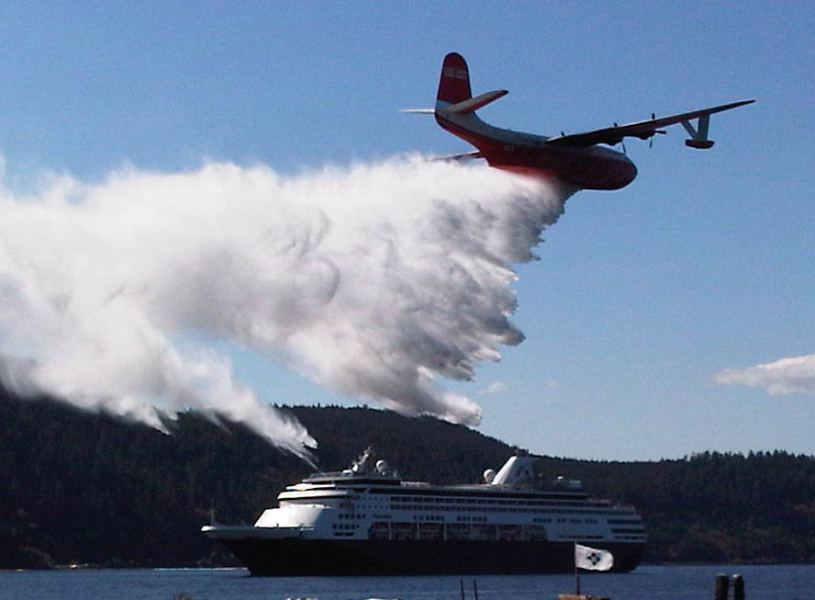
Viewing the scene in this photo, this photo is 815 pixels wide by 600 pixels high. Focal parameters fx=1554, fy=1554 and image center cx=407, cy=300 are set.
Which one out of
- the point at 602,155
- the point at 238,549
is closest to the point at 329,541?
the point at 238,549

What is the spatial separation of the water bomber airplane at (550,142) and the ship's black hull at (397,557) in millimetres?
58872

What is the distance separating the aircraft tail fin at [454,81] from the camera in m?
98.7

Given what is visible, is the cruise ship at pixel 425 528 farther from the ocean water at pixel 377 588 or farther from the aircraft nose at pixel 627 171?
the aircraft nose at pixel 627 171

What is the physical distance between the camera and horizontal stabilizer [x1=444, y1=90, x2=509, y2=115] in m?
90.0

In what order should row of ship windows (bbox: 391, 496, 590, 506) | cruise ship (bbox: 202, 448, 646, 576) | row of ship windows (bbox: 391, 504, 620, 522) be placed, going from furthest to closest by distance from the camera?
row of ship windows (bbox: 391, 496, 590, 506) → row of ship windows (bbox: 391, 504, 620, 522) → cruise ship (bbox: 202, 448, 646, 576)

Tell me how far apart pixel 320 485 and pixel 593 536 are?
34.8 m

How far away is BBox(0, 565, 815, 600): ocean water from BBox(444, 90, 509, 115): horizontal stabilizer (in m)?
34.1

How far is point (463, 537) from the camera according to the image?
162 m

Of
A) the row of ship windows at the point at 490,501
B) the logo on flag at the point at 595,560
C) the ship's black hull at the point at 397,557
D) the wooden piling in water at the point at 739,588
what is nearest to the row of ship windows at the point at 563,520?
the row of ship windows at the point at 490,501

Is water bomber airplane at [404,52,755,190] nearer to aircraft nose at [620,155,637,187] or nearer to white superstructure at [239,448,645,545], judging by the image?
aircraft nose at [620,155,637,187]

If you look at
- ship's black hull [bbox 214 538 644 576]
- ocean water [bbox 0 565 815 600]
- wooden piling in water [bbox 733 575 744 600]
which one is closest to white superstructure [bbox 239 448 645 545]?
ship's black hull [bbox 214 538 644 576]

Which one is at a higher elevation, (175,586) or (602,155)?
(602,155)

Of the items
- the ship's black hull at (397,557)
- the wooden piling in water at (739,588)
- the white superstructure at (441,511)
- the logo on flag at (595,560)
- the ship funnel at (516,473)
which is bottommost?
the wooden piling in water at (739,588)

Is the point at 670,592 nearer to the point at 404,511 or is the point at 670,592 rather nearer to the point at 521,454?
the point at 404,511
